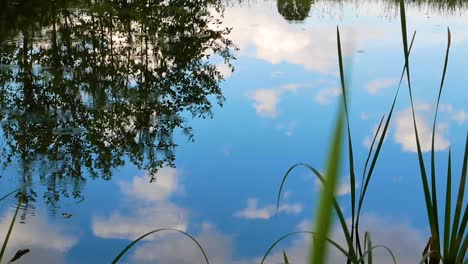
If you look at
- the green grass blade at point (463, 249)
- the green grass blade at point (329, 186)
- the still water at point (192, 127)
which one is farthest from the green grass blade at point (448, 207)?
the green grass blade at point (329, 186)

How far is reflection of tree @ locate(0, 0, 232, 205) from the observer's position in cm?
407

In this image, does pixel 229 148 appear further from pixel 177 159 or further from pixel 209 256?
pixel 209 256

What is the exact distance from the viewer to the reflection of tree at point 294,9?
30.3ft

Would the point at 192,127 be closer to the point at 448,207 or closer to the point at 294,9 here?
the point at 448,207

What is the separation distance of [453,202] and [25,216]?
7.53 ft

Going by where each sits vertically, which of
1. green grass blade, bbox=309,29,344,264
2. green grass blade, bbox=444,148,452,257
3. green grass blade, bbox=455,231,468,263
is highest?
green grass blade, bbox=309,29,344,264

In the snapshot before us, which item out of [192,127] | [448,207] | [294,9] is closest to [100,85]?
[192,127]

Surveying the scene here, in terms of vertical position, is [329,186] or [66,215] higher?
[329,186]

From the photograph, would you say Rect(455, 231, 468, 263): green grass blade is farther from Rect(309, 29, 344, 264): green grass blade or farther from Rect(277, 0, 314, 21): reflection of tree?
Rect(277, 0, 314, 21): reflection of tree

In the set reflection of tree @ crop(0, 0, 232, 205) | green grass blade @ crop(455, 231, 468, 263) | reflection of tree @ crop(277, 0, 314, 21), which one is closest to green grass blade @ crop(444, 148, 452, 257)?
green grass blade @ crop(455, 231, 468, 263)

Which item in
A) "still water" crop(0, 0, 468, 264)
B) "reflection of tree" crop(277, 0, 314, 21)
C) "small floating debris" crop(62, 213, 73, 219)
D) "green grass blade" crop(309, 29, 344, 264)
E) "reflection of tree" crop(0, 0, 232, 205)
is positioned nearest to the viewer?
"green grass blade" crop(309, 29, 344, 264)

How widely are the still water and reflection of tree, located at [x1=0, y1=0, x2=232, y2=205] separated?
0.02 m

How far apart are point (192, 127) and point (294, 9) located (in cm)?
569

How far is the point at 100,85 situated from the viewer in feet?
18.0
